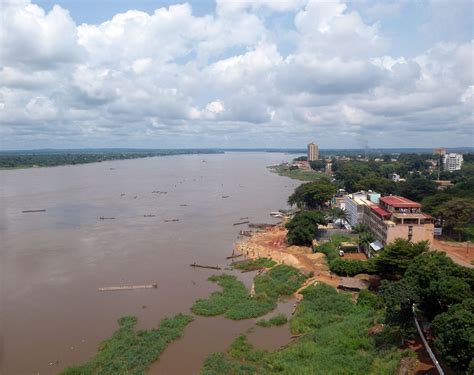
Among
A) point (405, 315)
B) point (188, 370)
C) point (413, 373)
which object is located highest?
point (405, 315)

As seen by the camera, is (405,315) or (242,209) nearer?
(405,315)

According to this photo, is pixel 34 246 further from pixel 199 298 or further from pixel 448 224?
pixel 448 224

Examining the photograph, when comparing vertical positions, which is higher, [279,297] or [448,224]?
[448,224]

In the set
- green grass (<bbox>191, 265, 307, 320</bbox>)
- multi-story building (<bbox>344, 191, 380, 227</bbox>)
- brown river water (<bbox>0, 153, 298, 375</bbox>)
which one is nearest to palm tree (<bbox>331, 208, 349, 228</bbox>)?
multi-story building (<bbox>344, 191, 380, 227</bbox>)

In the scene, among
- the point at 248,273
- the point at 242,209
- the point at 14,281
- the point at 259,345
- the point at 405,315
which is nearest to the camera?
the point at 405,315

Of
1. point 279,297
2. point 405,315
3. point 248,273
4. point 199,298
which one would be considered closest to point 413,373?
point 405,315

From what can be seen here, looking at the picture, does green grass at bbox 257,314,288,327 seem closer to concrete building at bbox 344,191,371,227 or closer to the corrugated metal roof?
the corrugated metal roof

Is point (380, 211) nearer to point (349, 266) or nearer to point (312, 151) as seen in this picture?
point (349, 266)
